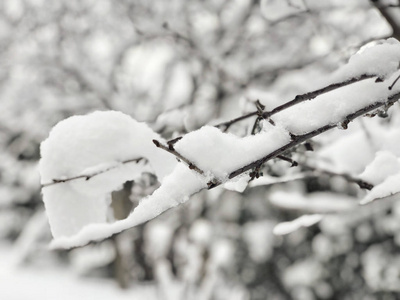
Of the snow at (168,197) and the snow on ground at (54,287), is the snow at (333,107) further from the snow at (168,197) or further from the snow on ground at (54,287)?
the snow on ground at (54,287)

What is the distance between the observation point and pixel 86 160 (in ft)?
3.23

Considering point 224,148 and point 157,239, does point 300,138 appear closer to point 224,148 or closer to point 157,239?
point 224,148

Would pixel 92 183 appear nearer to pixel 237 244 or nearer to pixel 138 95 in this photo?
pixel 237 244

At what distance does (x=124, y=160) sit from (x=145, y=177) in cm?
Answer: 61

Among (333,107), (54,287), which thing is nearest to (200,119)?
(54,287)

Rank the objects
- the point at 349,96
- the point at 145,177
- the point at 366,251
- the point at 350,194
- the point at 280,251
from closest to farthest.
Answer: the point at 349,96
the point at 145,177
the point at 366,251
the point at 350,194
the point at 280,251

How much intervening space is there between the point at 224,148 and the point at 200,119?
3.84 meters

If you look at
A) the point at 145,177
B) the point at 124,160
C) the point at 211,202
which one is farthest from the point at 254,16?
the point at 124,160

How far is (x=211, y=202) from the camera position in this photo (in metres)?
5.90

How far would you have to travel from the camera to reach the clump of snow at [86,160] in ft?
3.21

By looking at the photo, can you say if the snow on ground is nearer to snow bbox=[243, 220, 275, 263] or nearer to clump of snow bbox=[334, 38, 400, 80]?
snow bbox=[243, 220, 275, 263]

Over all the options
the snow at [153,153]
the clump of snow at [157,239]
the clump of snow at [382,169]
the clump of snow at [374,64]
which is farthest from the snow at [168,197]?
the clump of snow at [157,239]

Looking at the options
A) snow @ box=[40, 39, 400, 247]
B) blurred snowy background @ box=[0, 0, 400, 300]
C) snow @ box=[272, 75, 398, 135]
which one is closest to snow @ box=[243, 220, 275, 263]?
blurred snowy background @ box=[0, 0, 400, 300]

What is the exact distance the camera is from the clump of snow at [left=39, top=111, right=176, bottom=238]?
3.21ft
